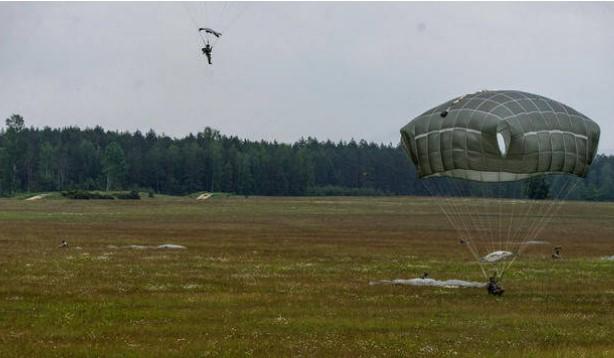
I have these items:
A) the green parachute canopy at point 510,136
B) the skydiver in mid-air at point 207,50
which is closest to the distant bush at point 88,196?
the skydiver in mid-air at point 207,50

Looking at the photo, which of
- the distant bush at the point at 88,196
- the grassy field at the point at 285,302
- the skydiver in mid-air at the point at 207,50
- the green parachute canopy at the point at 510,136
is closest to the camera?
the grassy field at the point at 285,302

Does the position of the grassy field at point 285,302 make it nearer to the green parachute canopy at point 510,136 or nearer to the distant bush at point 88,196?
the green parachute canopy at point 510,136

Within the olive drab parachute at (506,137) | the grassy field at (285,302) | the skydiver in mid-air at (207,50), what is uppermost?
the skydiver in mid-air at (207,50)

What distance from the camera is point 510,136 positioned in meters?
27.9

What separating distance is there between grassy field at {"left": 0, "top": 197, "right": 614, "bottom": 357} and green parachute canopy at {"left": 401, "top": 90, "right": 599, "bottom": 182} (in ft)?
16.9

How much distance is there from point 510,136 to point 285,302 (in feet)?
32.8

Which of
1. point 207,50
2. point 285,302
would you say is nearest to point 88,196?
point 207,50

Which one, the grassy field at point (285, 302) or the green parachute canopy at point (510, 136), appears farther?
the green parachute canopy at point (510, 136)

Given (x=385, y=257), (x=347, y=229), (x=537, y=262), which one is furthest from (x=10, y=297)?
(x=347, y=229)

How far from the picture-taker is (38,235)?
218ft

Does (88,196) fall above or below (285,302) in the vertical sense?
above

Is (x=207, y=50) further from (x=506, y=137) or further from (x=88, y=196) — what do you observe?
(x=88, y=196)

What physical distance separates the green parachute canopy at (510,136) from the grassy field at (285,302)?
514 centimetres

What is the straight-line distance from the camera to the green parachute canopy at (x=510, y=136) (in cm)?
2770
